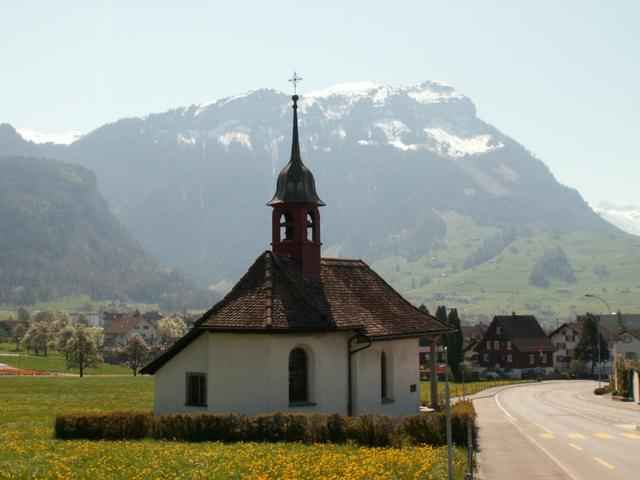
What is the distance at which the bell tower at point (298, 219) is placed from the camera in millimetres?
35062

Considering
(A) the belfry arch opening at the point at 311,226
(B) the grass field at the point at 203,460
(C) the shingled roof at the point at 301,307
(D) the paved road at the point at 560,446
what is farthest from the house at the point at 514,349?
(B) the grass field at the point at 203,460

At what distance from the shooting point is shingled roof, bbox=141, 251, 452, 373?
99.1ft

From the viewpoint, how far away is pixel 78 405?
155ft

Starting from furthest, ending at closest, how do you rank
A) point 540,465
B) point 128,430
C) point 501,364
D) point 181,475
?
point 501,364, point 128,430, point 540,465, point 181,475

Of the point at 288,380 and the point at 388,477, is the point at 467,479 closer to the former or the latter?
the point at 388,477

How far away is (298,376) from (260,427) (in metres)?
4.34

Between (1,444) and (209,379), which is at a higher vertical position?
(209,379)

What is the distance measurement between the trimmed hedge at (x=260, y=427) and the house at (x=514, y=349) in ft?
390

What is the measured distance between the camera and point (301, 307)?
102ft

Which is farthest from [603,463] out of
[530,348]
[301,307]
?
[530,348]

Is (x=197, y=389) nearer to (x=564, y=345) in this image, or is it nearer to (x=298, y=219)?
(x=298, y=219)

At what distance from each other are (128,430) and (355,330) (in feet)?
32.8

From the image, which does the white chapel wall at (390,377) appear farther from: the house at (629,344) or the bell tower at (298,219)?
the house at (629,344)

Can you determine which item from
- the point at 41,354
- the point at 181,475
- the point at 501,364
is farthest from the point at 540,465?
the point at 41,354
